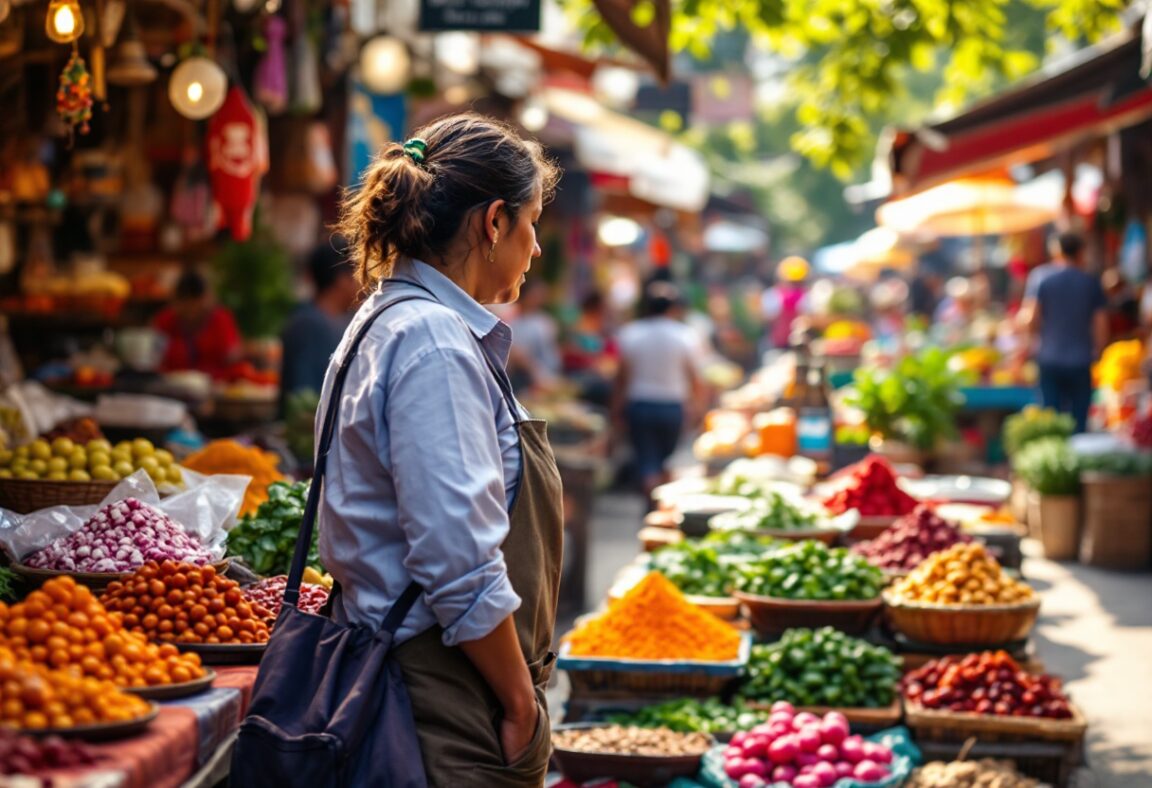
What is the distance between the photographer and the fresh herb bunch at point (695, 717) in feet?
16.8

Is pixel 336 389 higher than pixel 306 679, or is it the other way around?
pixel 336 389

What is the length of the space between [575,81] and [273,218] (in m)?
7.60

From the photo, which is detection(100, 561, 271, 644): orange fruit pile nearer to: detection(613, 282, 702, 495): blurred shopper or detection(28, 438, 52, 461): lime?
detection(28, 438, 52, 461): lime

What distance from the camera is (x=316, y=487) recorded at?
9.77 ft

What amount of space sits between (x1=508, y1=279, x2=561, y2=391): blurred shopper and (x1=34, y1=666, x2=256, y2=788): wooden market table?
11346mm

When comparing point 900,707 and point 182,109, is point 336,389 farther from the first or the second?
point 182,109

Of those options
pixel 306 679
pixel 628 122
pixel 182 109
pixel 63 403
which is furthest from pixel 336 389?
pixel 628 122

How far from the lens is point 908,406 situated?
420 inches

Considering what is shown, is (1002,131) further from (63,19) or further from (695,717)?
(63,19)

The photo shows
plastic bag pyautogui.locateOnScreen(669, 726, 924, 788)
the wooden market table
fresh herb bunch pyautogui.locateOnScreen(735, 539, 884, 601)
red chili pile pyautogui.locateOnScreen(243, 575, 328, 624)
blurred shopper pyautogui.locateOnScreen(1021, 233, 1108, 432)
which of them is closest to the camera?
the wooden market table

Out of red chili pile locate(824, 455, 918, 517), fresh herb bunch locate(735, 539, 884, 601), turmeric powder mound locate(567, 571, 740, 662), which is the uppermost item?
red chili pile locate(824, 455, 918, 517)

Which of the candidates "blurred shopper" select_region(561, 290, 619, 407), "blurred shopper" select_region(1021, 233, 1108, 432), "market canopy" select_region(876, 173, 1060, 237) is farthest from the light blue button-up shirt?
"blurred shopper" select_region(561, 290, 619, 407)

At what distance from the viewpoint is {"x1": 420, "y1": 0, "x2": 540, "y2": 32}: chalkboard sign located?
25.5 feet

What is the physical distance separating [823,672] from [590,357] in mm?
12890
